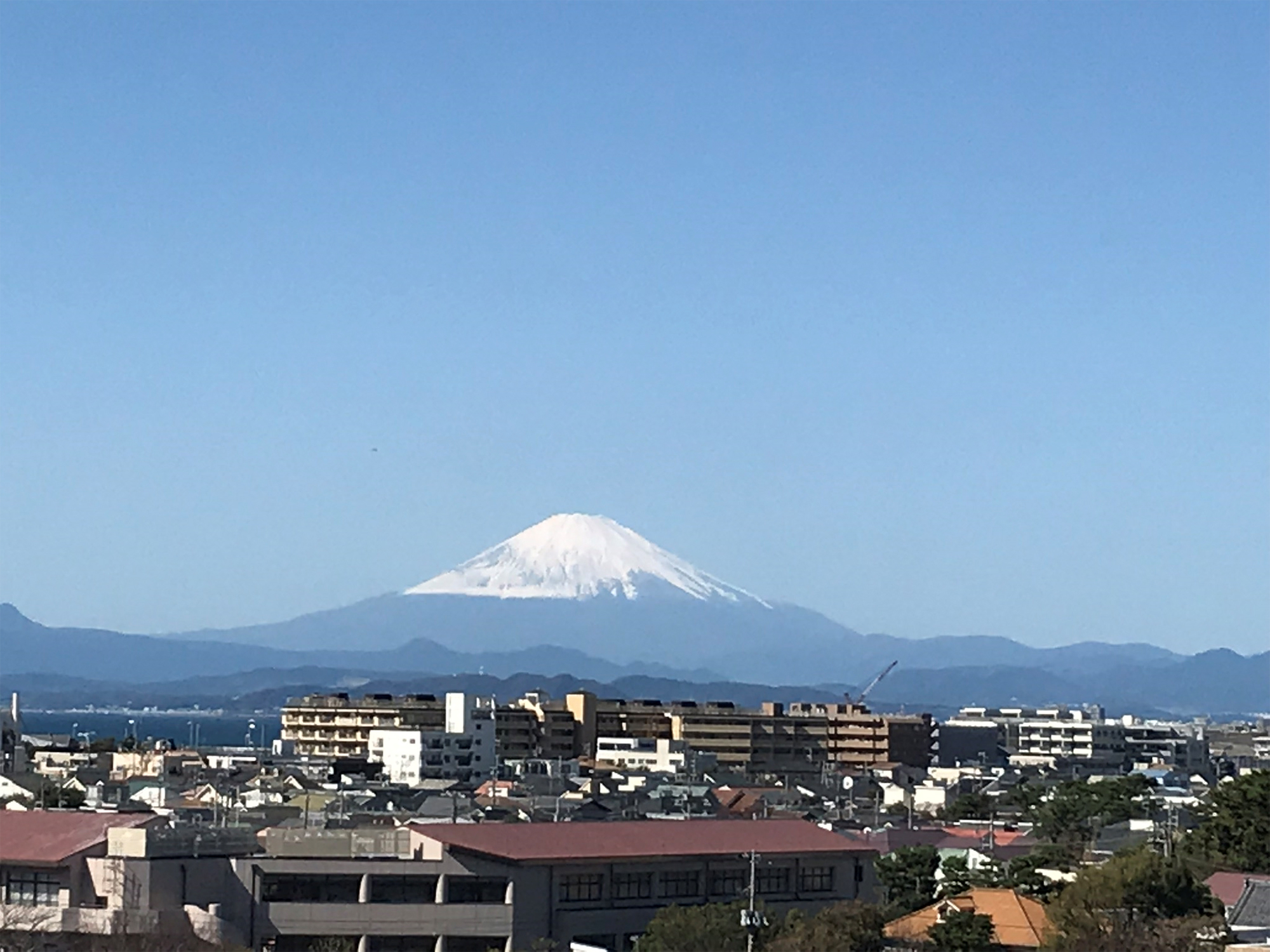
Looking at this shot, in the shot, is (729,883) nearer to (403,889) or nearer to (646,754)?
(403,889)

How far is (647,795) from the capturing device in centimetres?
6050

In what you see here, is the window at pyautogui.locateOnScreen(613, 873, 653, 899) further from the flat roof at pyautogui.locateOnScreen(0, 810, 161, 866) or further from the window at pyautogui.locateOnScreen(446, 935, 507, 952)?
the flat roof at pyautogui.locateOnScreen(0, 810, 161, 866)

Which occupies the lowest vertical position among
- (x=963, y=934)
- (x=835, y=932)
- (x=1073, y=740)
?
(x=835, y=932)

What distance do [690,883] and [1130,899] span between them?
8755 mm

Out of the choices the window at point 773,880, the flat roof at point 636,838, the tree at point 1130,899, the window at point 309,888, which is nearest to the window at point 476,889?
the flat roof at point 636,838

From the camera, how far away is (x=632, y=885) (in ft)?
124

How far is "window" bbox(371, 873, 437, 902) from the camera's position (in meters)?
35.2

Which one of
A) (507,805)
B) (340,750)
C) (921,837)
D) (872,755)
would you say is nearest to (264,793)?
(507,805)

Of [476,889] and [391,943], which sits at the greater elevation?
[476,889]

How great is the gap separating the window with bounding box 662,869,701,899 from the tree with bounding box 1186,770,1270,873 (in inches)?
374

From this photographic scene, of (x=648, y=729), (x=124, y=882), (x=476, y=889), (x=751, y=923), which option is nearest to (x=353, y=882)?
(x=476, y=889)

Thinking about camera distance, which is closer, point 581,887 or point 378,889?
point 378,889

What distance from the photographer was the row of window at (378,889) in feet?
114

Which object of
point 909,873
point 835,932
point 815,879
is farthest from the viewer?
point 909,873
